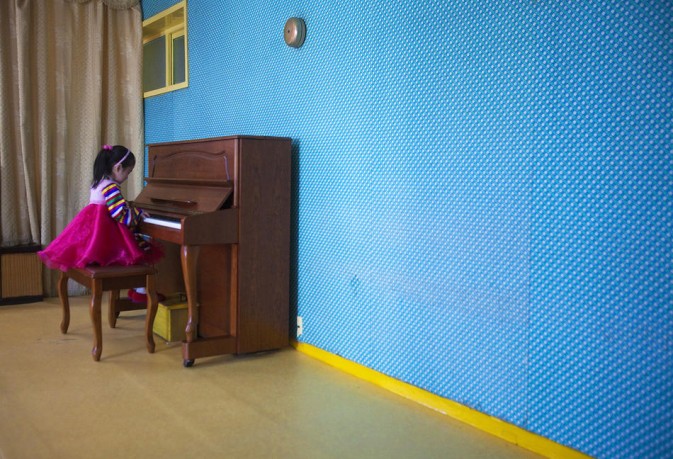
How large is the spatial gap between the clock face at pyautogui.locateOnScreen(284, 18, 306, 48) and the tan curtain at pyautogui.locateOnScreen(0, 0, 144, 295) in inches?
81.4

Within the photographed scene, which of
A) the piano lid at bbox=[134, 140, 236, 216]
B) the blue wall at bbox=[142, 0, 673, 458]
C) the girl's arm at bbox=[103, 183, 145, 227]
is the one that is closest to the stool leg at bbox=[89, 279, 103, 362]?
the girl's arm at bbox=[103, 183, 145, 227]

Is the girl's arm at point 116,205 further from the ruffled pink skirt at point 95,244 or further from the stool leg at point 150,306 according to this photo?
the stool leg at point 150,306

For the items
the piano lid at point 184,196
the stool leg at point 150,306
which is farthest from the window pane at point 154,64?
the stool leg at point 150,306

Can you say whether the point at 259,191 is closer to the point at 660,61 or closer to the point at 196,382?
the point at 196,382

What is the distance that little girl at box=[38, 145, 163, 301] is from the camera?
3236mm

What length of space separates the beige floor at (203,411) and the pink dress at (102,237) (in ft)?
1.61

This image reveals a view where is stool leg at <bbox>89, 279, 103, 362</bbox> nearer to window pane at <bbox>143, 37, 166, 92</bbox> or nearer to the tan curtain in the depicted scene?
the tan curtain

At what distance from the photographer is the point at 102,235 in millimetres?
3250

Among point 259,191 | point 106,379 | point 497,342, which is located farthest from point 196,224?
point 497,342

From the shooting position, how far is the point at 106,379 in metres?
2.86

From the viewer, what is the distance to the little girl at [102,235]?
324cm

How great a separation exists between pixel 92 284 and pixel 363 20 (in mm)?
1835

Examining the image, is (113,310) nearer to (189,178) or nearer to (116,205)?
(116,205)

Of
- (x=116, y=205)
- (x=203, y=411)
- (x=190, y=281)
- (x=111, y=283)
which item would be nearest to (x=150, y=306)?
(x=111, y=283)
